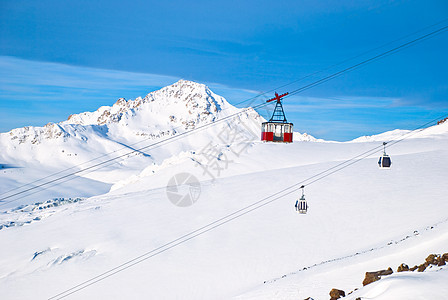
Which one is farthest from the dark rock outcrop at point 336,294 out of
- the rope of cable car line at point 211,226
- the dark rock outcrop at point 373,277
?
the rope of cable car line at point 211,226

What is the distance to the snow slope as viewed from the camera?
66.8ft

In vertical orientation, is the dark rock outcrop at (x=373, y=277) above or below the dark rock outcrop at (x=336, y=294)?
above

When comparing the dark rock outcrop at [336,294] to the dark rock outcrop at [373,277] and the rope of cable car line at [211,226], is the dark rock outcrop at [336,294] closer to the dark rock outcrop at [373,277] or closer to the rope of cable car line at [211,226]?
the dark rock outcrop at [373,277]

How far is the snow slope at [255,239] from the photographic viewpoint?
20.4 m

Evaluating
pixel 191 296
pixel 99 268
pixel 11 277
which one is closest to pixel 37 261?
pixel 11 277

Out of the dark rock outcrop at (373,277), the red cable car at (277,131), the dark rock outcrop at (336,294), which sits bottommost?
the dark rock outcrop at (336,294)

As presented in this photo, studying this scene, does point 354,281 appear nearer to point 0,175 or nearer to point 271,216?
point 271,216

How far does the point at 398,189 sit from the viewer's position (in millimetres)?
37906

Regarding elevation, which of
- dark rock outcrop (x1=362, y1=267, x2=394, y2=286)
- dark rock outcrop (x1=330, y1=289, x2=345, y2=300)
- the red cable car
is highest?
the red cable car

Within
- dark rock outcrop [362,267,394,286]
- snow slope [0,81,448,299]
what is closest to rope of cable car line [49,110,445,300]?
snow slope [0,81,448,299]

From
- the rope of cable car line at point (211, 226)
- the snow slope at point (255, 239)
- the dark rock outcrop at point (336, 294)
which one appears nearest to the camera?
the dark rock outcrop at point (336, 294)

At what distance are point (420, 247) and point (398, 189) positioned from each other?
19283 mm

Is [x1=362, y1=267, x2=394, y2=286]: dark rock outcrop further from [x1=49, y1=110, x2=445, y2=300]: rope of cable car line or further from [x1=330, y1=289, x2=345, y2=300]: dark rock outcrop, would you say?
[x1=49, y1=110, x2=445, y2=300]: rope of cable car line

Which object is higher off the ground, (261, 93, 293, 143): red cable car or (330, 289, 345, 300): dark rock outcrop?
(261, 93, 293, 143): red cable car
